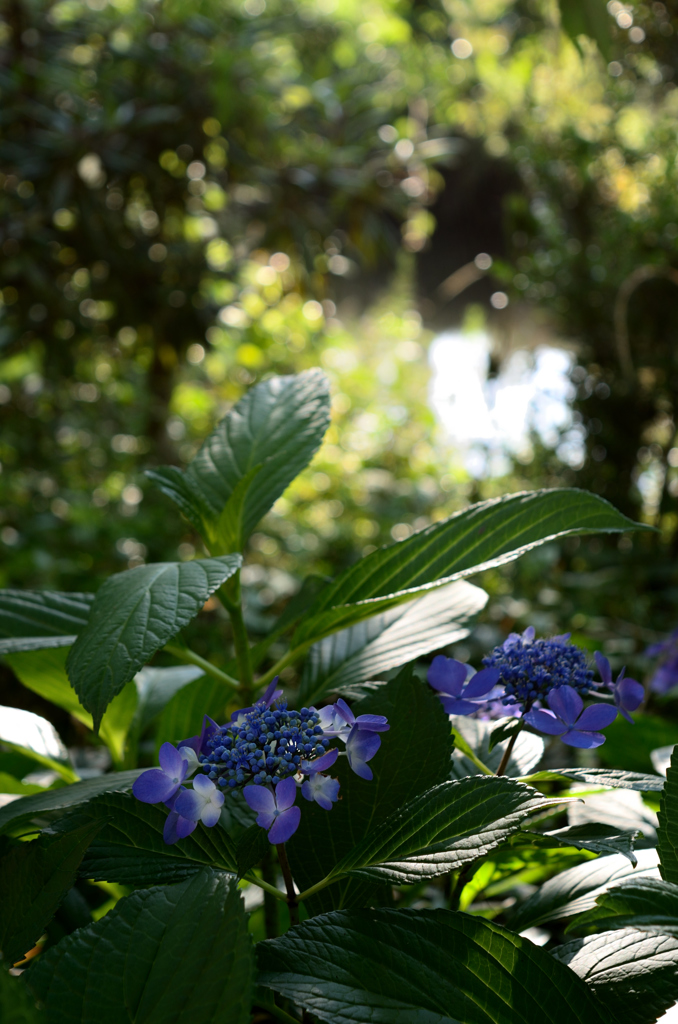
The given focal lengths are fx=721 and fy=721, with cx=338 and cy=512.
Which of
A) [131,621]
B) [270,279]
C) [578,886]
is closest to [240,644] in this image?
[131,621]

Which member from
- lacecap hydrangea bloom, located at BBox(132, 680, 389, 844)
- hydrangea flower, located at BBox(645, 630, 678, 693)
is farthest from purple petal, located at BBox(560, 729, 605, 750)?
hydrangea flower, located at BBox(645, 630, 678, 693)

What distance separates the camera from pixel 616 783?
0.32 metres

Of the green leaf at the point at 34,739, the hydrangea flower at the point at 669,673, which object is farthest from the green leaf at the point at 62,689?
the hydrangea flower at the point at 669,673

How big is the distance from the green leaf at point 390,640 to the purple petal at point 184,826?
15 cm

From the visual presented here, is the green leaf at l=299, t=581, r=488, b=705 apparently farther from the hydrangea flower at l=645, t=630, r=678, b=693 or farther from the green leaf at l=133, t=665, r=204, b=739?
the hydrangea flower at l=645, t=630, r=678, b=693

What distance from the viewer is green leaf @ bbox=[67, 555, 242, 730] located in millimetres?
328

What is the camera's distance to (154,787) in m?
0.33

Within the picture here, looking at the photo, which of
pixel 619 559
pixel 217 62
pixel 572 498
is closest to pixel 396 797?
pixel 572 498

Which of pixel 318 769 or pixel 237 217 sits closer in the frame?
pixel 318 769

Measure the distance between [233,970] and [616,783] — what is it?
0.58ft

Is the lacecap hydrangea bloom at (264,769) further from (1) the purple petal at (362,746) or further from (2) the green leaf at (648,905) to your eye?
(2) the green leaf at (648,905)

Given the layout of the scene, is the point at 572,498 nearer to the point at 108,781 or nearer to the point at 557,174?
the point at 108,781

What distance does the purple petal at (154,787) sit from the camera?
0.32 metres

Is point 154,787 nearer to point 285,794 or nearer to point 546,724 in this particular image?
point 285,794
